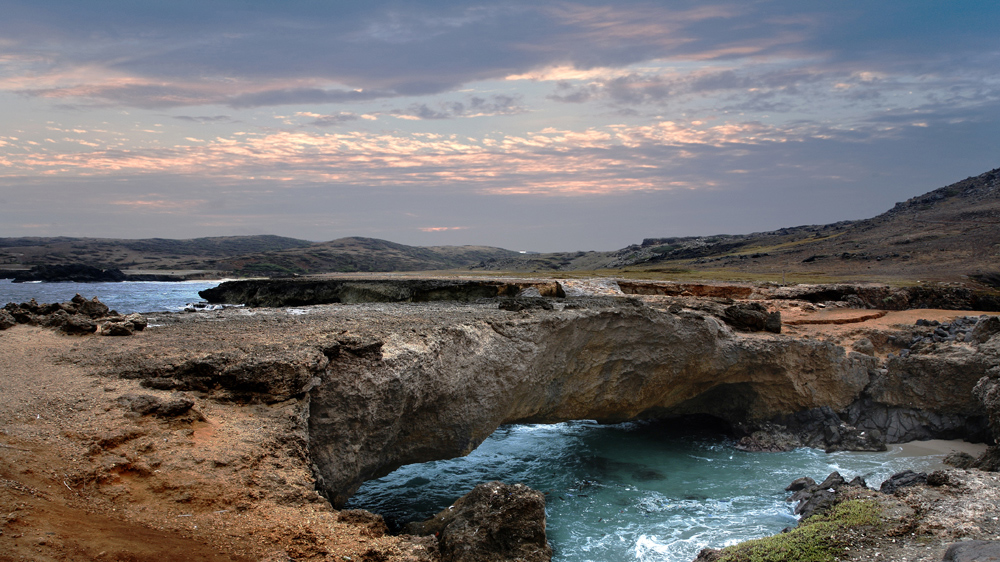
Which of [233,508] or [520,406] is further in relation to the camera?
[520,406]

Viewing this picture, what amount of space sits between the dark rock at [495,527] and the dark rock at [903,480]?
835 centimetres

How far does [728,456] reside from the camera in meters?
17.4

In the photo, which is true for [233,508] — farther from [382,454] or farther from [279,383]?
[382,454]

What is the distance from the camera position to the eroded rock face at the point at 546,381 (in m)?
10.1

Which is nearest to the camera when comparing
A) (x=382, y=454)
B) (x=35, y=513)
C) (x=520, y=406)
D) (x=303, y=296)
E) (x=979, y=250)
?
(x=35, y=513)

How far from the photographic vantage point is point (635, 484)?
50.1ft

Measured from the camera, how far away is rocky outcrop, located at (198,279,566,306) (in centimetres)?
2709

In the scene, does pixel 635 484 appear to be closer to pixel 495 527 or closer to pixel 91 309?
pixel 495 527

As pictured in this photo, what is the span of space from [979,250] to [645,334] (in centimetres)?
4695

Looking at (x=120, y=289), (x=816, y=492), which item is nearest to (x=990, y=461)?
(x=816, y=492)

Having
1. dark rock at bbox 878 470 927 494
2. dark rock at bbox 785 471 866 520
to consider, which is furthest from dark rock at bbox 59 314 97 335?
dark rock at bbox 878 470 927 494

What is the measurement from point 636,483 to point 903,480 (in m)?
6.30

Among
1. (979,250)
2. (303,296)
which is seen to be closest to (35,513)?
(303,296)

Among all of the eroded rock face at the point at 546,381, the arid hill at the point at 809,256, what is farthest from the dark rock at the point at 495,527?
the arid hill at the point at 809,256
